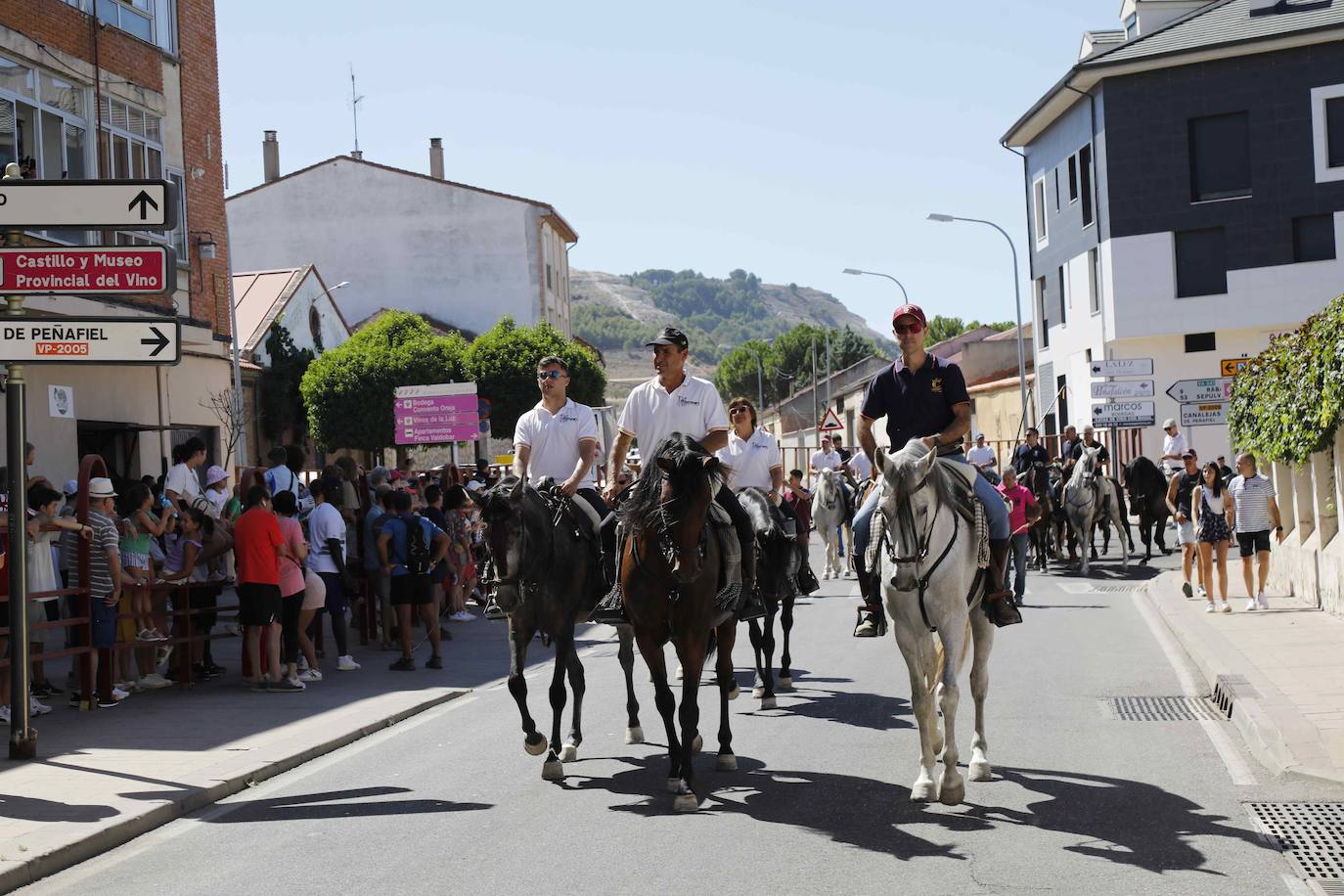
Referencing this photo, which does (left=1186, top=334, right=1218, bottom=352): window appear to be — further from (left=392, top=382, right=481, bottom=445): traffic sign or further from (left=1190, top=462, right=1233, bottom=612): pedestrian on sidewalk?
(left=1190, top=462, right=1233, bottom=612): pedestrian on sidewalk

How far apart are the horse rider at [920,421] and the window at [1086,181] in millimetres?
39690

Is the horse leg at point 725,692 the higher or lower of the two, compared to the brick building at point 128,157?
lower

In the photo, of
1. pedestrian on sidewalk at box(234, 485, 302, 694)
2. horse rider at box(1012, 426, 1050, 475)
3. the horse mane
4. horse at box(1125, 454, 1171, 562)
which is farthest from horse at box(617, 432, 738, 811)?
horse at box(1125, 454, 1171, 562)

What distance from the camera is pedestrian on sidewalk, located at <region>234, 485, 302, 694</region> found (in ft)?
46.1

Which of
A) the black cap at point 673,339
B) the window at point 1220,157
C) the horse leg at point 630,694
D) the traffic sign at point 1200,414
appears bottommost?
the horse leg at point 630,694

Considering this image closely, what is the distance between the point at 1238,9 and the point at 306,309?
105 feet

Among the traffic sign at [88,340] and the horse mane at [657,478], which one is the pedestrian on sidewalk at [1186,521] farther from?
the traffic sign at [88,340]

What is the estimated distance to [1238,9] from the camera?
145ft

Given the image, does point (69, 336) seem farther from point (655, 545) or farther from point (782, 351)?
point (782, 351)

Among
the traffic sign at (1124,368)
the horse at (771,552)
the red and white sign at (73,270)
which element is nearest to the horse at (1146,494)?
the traffic sign at (1124,368)

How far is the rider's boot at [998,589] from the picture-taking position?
8.79 metres

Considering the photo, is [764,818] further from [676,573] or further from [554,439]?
[554,439]

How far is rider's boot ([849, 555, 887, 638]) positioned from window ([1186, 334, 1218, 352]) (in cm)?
3817

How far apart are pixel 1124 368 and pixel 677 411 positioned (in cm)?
2303
